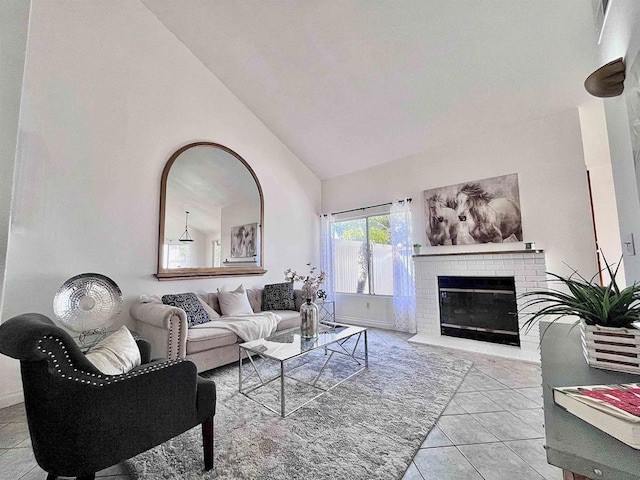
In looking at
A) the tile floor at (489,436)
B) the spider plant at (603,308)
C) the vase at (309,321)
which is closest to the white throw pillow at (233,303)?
the vase at (309,321)

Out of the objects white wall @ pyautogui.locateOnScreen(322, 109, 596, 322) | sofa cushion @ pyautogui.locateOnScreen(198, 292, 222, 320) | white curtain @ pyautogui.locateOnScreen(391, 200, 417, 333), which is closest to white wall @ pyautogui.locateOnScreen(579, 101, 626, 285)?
white wall @ pyautogui.locateOnScreen(322, 109, 596, 322)

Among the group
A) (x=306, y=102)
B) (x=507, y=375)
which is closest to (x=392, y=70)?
(x=306, y=102)

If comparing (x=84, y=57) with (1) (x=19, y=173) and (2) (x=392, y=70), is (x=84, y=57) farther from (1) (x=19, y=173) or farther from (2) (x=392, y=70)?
(2) (x=392, y=70)

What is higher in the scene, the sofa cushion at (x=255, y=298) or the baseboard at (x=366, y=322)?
the sofa cushion at (x=255, y=298)

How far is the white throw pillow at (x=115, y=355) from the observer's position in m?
1.35

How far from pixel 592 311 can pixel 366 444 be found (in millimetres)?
1387

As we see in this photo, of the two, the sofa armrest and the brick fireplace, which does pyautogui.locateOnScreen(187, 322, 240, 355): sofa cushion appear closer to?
the sofa armrest

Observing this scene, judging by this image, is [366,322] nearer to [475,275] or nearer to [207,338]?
[475,275]

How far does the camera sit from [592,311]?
3.02 feet

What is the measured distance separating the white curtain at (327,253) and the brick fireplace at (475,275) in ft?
5.30

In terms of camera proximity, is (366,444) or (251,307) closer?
(366,444)

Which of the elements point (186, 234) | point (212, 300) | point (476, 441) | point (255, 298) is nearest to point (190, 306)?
point (212, 300)

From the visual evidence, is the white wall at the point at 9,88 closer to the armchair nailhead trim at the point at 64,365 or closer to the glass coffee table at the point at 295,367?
the armchair nailhead trim at the point at 64,365

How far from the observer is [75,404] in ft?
3.67
